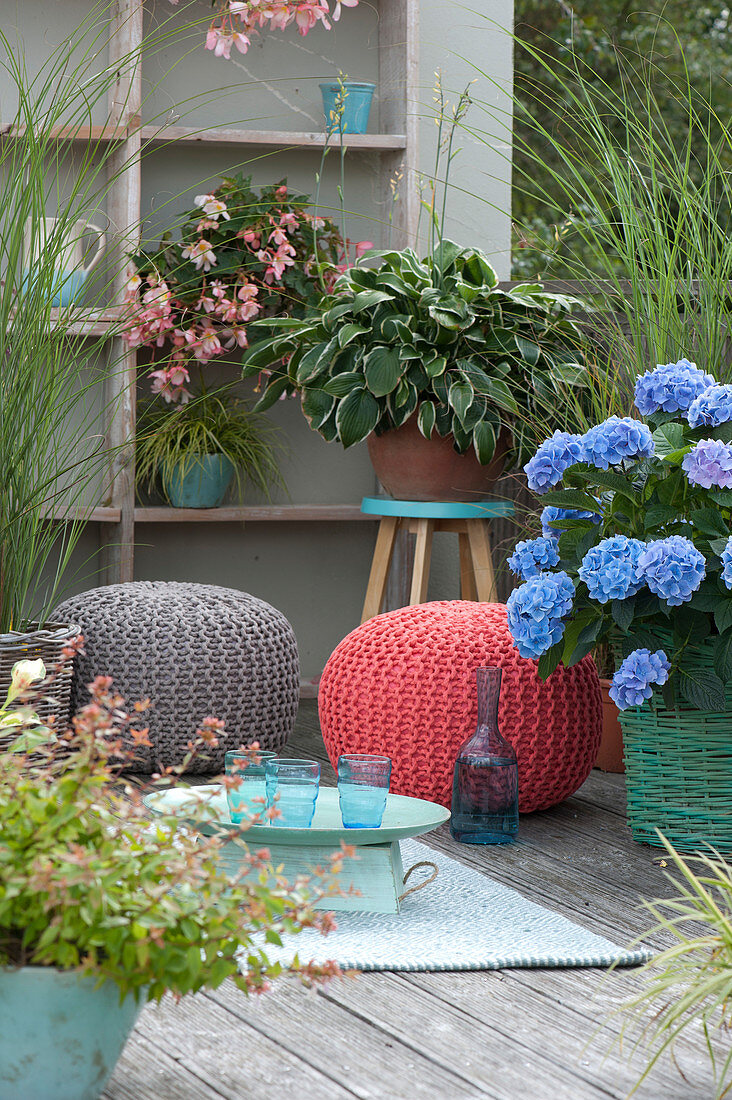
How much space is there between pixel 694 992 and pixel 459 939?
57 centimetres

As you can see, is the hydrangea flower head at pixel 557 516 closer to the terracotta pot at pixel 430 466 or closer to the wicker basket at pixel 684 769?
the wicker basket at pixel 684 769

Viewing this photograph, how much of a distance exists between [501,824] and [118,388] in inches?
68.2

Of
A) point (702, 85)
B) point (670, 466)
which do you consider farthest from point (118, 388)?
point (702, 85)

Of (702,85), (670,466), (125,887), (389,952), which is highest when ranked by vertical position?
(702,85)

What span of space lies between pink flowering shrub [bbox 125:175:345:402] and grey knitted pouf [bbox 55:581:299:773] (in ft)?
2.48

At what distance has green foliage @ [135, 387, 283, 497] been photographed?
3.49 meters

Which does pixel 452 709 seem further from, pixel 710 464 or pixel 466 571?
pixel 466 571

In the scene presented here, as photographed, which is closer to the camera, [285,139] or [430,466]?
[430,466]

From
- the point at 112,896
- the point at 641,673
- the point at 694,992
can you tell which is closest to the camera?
the point at 112,896

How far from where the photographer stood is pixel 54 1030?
120cm

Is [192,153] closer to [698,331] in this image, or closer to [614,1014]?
[698,331]

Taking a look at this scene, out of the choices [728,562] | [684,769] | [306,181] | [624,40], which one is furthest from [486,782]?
[624,40]

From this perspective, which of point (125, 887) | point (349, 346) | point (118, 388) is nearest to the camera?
point (125, 887)

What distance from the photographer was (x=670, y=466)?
2.07 metres
